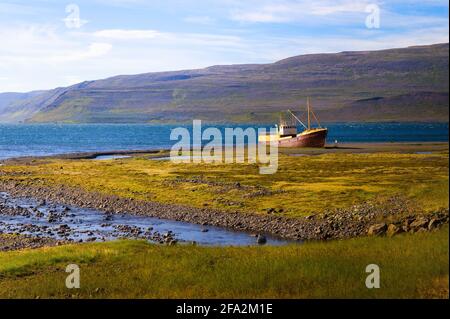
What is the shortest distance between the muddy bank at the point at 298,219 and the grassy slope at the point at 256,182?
1.81 m

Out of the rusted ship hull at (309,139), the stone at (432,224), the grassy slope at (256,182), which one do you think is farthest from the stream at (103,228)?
the rusted ship hull at (309,139)

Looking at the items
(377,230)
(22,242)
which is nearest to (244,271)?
(377,230)

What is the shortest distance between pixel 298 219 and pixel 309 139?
93.9m

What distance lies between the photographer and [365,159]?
95938 millimetres

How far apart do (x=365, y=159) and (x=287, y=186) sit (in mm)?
40154

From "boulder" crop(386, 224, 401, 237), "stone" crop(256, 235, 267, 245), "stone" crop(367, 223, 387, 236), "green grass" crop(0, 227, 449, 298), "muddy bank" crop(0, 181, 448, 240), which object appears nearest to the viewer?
"green grass" crop(0, 227, 449, 298)

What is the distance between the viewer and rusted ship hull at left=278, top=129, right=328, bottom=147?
135 meters

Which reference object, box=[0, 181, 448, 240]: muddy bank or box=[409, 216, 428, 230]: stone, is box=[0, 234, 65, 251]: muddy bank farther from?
box=[409, 216, 428, 230]: stone

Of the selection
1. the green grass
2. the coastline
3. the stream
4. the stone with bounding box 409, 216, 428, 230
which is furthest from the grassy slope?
→ the green grass

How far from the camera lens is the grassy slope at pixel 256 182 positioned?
1957 inches

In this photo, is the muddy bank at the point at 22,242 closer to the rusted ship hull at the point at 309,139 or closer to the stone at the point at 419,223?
the stone at the point at 419,223

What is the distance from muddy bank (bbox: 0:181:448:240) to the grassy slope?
1814mm
